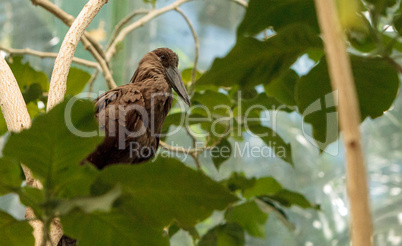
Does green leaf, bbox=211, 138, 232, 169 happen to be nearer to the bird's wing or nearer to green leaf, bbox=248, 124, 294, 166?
green leaf, bbox=248, 124, 294, 166

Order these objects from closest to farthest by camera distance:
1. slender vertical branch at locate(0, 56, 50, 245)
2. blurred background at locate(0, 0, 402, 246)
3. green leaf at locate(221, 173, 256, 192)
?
slender vertical branch at locate(0, 56, 50, 245) < green leaf at locate(221, 173, 256, 192) < blurred background at locate(0, 0, 402, 246)

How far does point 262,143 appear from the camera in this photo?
8.38 ft

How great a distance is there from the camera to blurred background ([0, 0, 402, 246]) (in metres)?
2.46

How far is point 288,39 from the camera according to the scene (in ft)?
1.67

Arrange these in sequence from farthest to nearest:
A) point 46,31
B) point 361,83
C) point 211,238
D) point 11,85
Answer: point 46,31
point 211,238
point 11,85
point 361,83

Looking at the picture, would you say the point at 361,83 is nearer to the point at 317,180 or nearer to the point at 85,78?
the point at 85,78

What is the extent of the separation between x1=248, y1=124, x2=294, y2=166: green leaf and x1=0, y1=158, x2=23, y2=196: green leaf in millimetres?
791

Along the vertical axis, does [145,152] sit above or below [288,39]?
below

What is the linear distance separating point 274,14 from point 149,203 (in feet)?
0.96

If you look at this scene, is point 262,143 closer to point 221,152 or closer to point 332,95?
point 221,152

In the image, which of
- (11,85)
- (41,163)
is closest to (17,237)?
(41,163)

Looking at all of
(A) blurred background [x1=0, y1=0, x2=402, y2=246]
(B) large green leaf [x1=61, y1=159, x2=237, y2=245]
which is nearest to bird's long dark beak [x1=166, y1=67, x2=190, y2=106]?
(B) large green leaf [x1=61, y1=159, x2=237, y2=245]

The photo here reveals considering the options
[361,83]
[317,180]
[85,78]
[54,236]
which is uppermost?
[361,83]

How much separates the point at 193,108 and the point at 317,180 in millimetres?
1594
